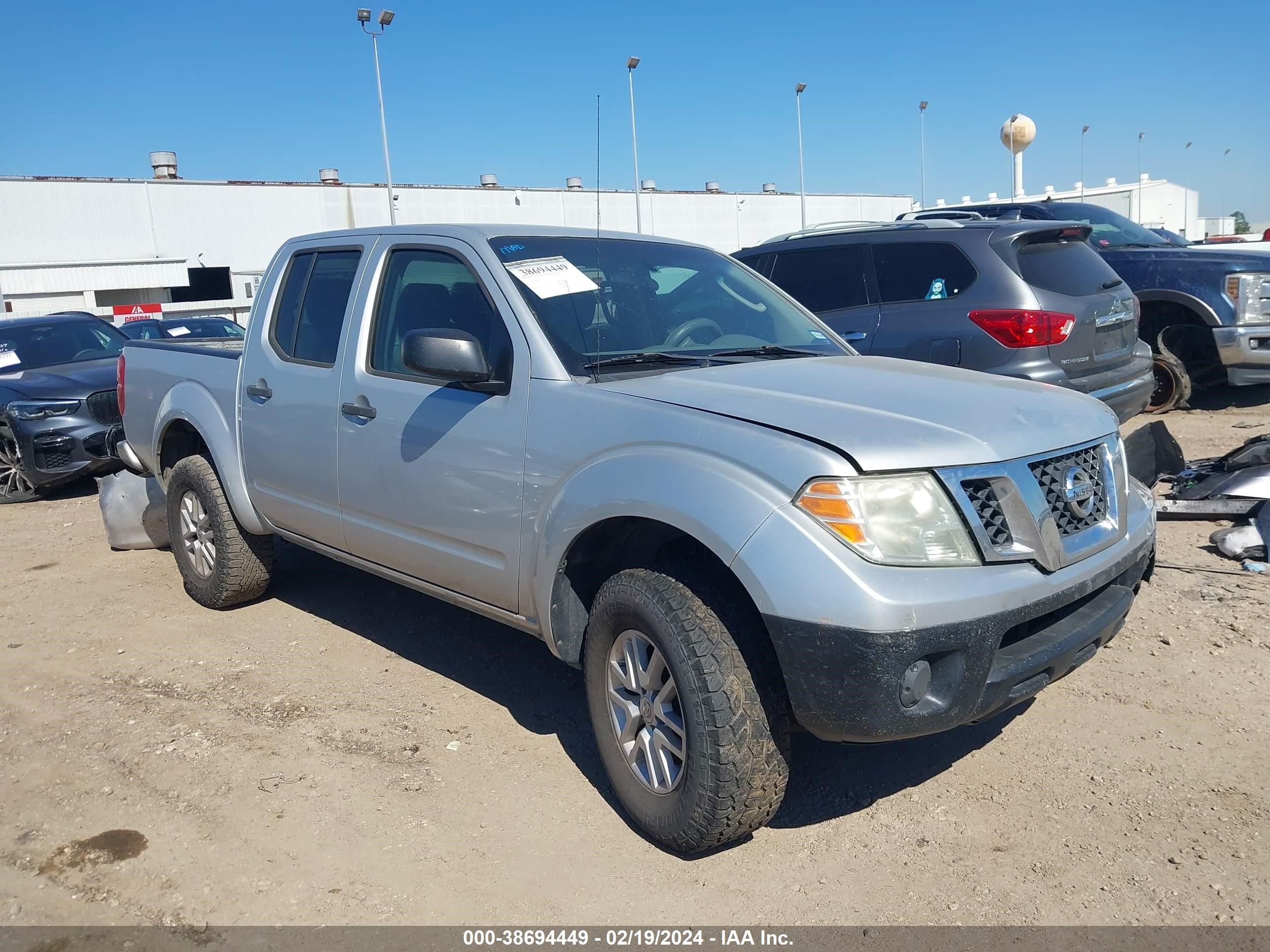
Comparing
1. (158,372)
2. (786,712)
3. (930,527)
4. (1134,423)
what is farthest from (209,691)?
(1134,423)

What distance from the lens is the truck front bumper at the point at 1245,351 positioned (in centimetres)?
881

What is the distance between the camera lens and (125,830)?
3.33m

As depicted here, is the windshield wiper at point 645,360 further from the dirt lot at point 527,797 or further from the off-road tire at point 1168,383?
the off-road tire at point 1168,383

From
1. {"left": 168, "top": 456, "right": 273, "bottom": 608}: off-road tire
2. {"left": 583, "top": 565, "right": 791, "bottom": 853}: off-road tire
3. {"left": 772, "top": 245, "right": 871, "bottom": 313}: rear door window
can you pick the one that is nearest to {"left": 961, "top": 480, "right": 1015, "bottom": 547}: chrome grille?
{"left": 583, "top": 565, "right": 791, "bottom": 853}: off-road tire

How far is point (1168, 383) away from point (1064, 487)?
294 inches

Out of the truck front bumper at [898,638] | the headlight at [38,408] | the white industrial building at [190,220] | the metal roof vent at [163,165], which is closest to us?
the truck front bumper at [898,638]

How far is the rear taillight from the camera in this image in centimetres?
636

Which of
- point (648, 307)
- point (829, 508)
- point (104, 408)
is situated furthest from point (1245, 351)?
point (104, 408)

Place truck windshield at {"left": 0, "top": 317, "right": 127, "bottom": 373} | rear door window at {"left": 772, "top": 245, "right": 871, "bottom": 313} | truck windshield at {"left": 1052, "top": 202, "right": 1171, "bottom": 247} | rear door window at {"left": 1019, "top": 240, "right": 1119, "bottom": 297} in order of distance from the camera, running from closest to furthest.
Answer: rear door window at {"left": 1019, "top": 240, "right": 1119, "bottom": 297}
rear door window at {"left": 772, "top": 245, "right": 871, "bottom": 313}
truck windshield at {"left": 0, "top": 317, "right": 127, "bottom": 373}
truck windshield at {"left": 1052, "top": 202, "right": 1171, "bottom": 247}

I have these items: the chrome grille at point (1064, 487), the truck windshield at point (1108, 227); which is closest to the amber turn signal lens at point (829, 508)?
the chrome grille at point (1064, 487)

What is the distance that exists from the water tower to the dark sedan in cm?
4002

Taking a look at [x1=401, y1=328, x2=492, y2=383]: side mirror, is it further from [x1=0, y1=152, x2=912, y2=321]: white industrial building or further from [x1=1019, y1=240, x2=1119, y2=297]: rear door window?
[x1=0, y1=152, x2=912, y2=321]: white industrial building

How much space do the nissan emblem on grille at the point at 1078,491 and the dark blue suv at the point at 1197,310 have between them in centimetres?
680

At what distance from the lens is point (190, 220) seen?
36750mm
